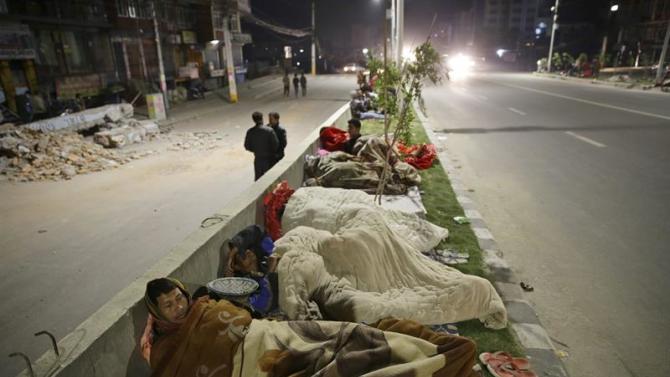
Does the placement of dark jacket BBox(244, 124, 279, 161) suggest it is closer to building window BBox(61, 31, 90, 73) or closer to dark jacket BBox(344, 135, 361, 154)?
dark jacket BBox(344, 135, 361, 154)

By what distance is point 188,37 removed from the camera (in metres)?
30.1

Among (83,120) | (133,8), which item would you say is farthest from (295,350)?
(133,8)

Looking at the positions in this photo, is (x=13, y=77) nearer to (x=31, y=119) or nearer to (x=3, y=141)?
(x=31, y=119)

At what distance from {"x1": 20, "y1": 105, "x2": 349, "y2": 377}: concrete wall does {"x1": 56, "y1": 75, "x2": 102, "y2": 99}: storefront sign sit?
1848 centimetres

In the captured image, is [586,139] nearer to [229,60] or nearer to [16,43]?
[229,60]

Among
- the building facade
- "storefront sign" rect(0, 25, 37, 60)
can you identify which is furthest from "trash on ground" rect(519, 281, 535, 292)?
"storefront sign" rect(0, 25, 37, 60)

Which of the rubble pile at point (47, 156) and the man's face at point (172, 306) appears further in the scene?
the rubble pile at point (47, 156)

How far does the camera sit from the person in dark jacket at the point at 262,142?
7191 millimetres

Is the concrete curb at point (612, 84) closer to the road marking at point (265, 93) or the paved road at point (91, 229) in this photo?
the road marking at point (265, 93)

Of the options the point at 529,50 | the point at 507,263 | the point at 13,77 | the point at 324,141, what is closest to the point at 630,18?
the point at 529,50

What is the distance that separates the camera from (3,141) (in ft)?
34.1

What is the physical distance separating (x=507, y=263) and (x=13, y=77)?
19.8 m

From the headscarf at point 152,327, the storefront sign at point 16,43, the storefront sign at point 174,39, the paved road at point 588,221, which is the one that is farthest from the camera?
the storefront sign at point 174,39

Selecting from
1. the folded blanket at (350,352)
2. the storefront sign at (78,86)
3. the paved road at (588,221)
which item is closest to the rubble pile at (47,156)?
the storefront sign at (78,86)
